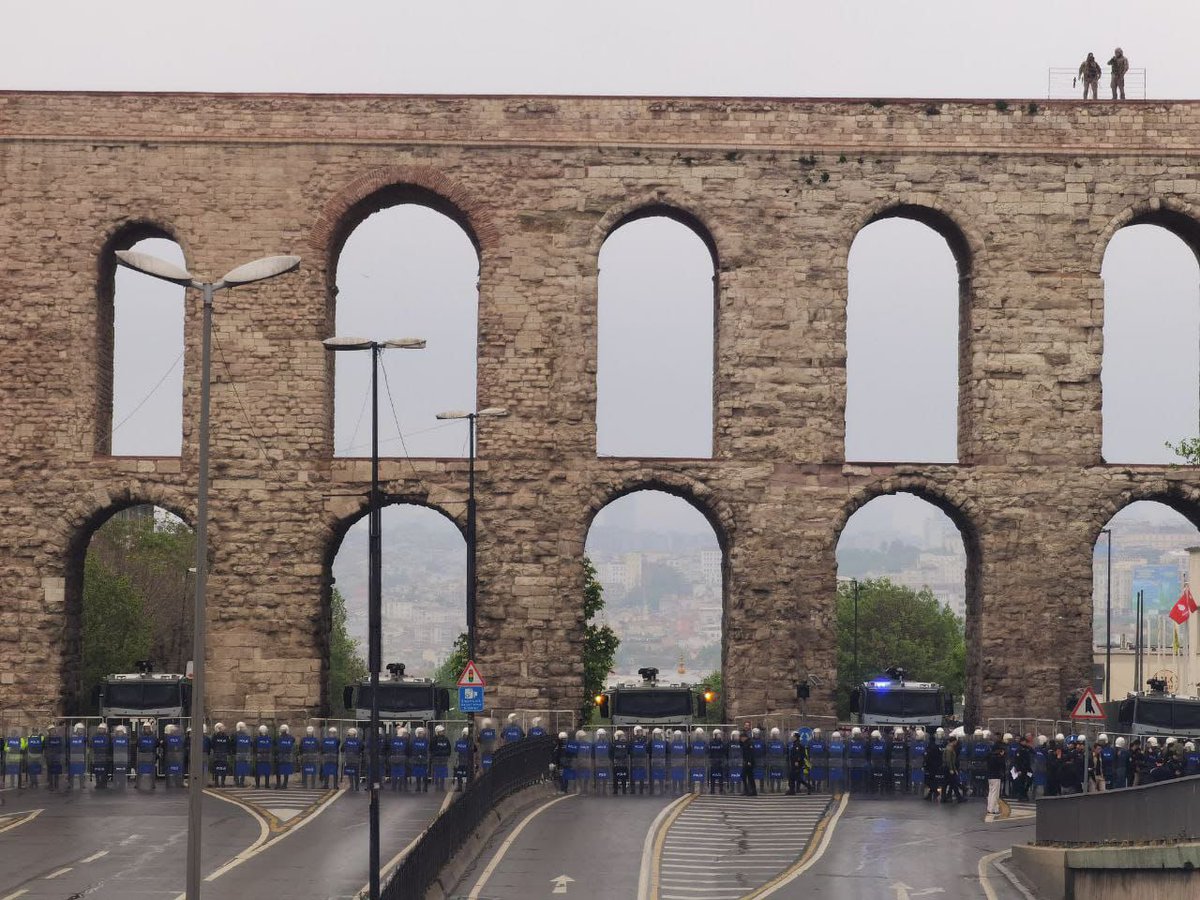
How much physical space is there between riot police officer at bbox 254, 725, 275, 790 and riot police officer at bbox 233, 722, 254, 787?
21 cm

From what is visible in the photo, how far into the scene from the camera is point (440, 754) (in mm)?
42062

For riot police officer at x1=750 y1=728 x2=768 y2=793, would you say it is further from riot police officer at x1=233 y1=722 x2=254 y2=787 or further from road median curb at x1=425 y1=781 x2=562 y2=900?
riot police officer at x1=233 y1=722 x2=254 y2=787

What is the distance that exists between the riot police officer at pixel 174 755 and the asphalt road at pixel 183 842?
174 cm

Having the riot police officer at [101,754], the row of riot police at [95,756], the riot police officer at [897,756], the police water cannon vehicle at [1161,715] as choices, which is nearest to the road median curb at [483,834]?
the riot police officer at [897,756]

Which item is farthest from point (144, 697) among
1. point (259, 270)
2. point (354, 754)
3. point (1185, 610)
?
point (1185, 610)

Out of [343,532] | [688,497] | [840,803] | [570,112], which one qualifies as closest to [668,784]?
[840,803]

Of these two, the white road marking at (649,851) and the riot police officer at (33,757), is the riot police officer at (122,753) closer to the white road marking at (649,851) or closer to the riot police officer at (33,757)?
the riot police officer at (33,757)

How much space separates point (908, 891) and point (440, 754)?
1607 cm

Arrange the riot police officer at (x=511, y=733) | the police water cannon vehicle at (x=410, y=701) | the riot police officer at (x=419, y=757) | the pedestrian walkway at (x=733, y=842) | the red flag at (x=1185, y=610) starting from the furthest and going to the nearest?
1. the red flag at (x=1185, y=610)
2. the police water cannon vehicle at (x=410, y=701)
3. the riot police officer at (x=511, y=733)
4. the riot police officer at (x=419, y=757)
5. the pedestrian walkway at (x=733, y=842)

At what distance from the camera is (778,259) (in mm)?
49531

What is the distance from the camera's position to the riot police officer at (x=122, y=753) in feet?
139

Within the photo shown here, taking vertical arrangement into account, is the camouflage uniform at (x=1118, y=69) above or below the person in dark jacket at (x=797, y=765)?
above

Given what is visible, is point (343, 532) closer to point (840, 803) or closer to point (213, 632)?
point (213, 632)

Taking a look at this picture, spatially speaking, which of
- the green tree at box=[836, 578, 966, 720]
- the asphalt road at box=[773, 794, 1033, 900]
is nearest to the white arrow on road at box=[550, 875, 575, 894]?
the asphalt road at box=[773, 794, 1033, 900]
